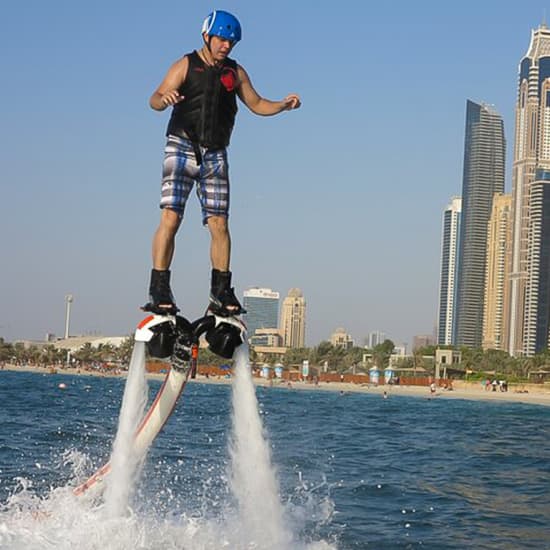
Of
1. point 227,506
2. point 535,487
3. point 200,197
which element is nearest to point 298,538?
point 227,506

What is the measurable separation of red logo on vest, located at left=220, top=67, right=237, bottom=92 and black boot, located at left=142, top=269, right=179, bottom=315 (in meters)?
2.03

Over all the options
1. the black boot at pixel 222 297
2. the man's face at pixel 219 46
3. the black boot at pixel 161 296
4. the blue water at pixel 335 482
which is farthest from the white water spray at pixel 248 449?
the man's face at pixel 219 46

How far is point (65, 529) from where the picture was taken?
11.3m

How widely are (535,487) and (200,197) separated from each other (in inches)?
580

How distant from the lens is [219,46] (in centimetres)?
1016

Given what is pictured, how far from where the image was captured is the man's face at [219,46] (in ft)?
33.2

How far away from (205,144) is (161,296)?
166 centimetres

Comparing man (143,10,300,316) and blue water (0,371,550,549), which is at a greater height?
man (143,10,300,316)

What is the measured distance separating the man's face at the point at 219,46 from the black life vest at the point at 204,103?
0.49 feet

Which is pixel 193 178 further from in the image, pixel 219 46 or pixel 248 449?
pixel 248 449

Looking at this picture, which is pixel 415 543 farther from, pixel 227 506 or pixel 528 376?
pixel 528 376

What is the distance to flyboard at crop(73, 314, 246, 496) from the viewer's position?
33.4 ft

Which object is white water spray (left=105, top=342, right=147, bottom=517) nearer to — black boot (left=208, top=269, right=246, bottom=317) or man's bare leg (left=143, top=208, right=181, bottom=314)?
man's bare leg (left=143, top=208, right=181, bottom=314)

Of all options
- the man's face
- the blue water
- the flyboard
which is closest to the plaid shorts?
the man's face
